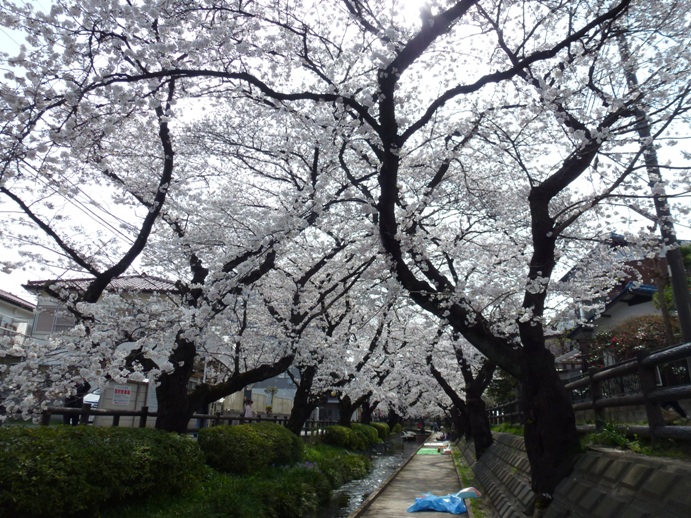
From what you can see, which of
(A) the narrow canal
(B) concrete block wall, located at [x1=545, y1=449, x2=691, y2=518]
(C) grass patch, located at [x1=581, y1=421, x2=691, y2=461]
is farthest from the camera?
(A) the narrow canal

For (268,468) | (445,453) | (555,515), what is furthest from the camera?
(445,453)

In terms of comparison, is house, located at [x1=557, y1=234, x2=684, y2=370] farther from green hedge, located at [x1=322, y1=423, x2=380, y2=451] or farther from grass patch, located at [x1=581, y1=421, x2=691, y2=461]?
green hedge, located at [x1=322, y1=423, x2=380, y2=451]

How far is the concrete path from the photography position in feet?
40.6

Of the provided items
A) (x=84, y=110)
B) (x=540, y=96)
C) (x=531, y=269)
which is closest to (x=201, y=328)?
(x=84, y=110)

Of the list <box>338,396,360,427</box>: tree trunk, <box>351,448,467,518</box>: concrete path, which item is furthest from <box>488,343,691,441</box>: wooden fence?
<box>338,396,360,427</box>: tree trunk

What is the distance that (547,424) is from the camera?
760cm

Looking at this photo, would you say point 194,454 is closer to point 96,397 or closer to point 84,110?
point 84,110

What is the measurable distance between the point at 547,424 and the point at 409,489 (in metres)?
10.9

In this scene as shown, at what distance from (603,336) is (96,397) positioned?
2032 centimetres

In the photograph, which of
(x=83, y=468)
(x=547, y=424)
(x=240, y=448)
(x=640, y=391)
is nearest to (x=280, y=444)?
(x=240, y=448)

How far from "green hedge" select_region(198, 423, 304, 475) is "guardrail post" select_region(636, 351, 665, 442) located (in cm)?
888

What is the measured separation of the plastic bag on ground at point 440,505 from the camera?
1213 centimetres

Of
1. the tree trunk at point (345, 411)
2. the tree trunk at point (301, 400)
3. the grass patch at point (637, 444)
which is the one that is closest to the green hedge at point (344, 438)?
the tree trunk at point (345, 411)

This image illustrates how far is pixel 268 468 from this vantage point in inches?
510
